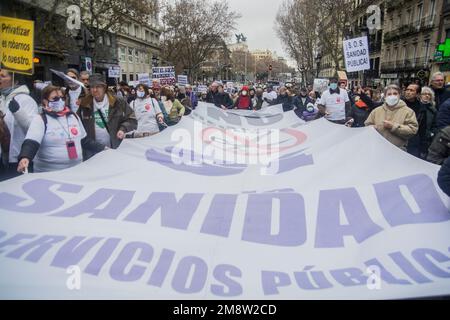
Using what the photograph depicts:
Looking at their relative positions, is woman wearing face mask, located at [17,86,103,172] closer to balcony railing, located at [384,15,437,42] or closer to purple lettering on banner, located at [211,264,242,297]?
purple lettering on banner, located at [211,264,242,297]

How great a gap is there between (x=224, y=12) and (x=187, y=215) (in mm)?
36179

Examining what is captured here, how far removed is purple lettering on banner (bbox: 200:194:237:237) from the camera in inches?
126

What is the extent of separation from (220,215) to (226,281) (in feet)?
2.95

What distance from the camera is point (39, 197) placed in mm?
3658

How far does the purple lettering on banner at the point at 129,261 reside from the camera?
2.61 metres

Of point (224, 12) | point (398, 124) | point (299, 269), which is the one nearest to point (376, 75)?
point (224, 12)

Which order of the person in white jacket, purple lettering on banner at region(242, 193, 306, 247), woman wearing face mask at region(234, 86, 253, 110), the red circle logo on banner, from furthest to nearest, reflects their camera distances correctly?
woman wearing face mask at region(234, 86, 253, 110) < the person in white jacket < the red circle logo on banner < purple lettering on banner at region(242, 193, 306, 247)

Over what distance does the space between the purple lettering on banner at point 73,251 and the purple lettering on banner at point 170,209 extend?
438mm

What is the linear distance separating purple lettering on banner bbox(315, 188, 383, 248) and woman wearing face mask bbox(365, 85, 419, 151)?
215 centimetres

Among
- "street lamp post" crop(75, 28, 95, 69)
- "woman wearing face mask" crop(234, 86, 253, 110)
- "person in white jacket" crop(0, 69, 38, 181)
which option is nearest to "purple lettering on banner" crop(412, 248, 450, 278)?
"person in white jacket" crop(0, 69, 38, 181)

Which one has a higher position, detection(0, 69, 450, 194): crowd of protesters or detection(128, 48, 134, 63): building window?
detection(128, 48, 134, 63): building window

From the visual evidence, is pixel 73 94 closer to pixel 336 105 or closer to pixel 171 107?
pixel 171 107

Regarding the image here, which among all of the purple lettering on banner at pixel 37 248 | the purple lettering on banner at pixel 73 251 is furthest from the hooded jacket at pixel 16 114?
the purple lettering on banner at pixel 73 251

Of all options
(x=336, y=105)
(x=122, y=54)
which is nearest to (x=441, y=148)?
(x=336, y=105)
